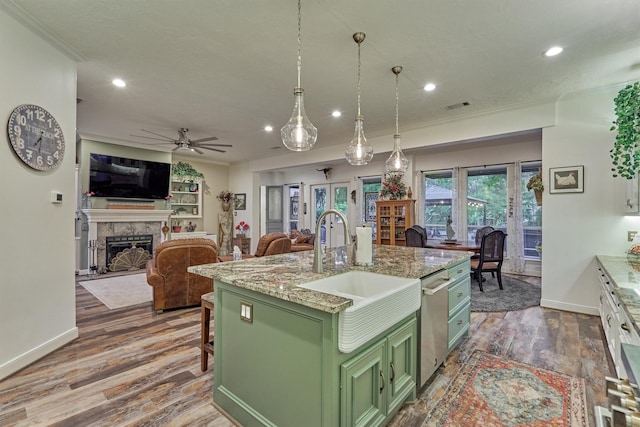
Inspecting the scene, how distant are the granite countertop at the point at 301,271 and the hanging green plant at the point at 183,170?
258 inches

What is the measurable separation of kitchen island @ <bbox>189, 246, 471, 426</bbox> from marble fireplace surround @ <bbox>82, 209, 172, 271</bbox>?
5774 mm

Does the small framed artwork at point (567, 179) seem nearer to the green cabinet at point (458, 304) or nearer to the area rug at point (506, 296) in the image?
the area rug at point (506, 296)

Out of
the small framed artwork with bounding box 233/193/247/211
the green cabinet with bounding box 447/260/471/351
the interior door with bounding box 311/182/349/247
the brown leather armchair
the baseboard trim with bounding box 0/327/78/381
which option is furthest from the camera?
the small framed artwork with bounding box 233/193/247/211

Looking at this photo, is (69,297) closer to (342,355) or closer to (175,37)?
(175,37)

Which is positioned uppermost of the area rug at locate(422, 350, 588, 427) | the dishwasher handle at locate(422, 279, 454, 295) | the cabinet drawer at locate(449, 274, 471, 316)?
the dishwasher handle at locate(422, 279, 454, 295)

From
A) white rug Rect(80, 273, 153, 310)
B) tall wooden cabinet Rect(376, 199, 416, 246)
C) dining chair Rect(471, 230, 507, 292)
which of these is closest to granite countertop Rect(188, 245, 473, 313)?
dining chair Rect(471, 230, 507, 292)

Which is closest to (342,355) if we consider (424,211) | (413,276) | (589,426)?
(413,276)

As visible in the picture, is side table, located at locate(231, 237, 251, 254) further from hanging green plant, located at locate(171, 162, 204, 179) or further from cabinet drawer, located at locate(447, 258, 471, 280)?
cabinet drawer, located at locate(447, 258, 471, 280)

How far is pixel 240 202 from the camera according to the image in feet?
29.7

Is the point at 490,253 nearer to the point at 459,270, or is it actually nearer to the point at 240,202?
the point at 459,270

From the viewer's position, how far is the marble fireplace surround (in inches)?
246

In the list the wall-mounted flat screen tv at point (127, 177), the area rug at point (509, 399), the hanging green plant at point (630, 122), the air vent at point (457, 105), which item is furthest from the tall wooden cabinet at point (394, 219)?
the wall-mounted flat screen tv at point (127, 177)

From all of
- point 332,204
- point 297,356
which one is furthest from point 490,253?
point 332,204

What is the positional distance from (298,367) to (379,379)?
1.59ft
